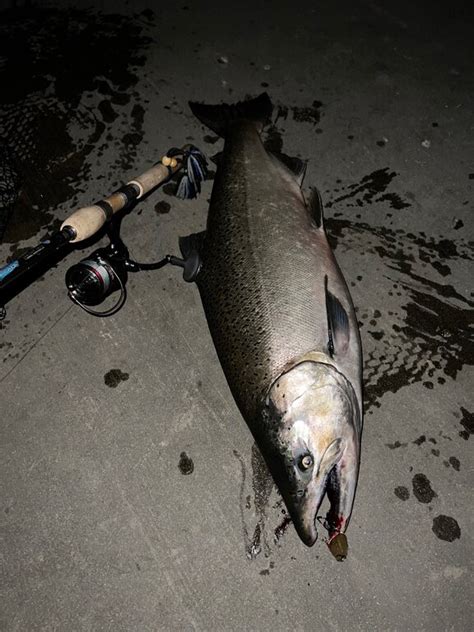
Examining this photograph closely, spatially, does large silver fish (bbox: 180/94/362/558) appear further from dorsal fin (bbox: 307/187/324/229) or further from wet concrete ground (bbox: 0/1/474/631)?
wet concrete ground (bbox: 0/1/474/631)

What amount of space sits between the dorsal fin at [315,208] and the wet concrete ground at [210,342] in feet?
0.84

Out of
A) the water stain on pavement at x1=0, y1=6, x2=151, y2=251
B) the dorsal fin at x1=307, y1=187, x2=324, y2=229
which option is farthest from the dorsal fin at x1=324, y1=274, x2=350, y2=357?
the water stain on pavement at x1=0, y1=6, x2=151, y2=251

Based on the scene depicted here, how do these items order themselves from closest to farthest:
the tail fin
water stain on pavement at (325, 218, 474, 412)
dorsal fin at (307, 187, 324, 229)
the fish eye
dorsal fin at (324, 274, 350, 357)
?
the fish eye
dorsal fin at (324, 274, 350, 357)
water stain on pavement at (325, 218, 474, 412)
dorsal fin at (307, 187, 324, 229)
the tail fin

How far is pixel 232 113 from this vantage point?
3086 millimetres

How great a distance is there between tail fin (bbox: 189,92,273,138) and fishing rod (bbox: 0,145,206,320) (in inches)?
16.1

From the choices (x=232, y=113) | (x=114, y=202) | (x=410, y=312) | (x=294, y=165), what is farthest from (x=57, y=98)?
(x=410, y=312)

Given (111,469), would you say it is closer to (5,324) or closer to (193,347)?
(193,347)

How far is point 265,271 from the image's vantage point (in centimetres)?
230

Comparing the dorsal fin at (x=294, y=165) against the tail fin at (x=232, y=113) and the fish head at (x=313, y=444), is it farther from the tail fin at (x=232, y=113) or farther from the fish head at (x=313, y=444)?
the fish head at (x=313, y=444)

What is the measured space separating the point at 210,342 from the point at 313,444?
944mm

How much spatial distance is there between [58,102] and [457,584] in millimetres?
3995

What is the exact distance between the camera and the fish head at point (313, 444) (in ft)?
6.39

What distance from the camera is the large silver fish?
1978mm

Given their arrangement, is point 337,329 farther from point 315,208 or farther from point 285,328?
point 315,208
